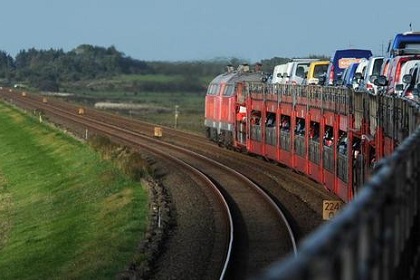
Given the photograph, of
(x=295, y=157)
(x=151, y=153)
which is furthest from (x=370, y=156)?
(x=151, y=153)

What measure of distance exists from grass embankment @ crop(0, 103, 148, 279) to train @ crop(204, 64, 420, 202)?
4.69m

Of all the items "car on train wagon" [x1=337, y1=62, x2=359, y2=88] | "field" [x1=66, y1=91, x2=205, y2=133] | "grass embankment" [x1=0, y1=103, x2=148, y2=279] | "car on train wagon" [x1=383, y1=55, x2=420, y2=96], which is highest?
"car on train wagon" [x1=383, y1=55, x2=420, y2=96]

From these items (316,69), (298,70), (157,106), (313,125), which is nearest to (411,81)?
(313,125)

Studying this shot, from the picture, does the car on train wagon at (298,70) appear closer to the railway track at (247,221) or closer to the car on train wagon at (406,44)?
the railway track at (247,221)

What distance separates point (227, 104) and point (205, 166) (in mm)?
8760

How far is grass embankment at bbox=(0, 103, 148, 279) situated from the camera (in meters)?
20.5

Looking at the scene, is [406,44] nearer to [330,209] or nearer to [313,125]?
[313,125]

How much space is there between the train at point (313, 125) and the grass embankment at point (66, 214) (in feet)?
15.4

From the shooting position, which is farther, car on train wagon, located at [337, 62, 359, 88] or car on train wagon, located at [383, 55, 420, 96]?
car on train wagon, located at [337, 62, 359, 88]

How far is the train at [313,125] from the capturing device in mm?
17500

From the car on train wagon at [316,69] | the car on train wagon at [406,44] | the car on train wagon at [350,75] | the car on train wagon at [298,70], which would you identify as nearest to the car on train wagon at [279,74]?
the car on train wagon at [298,70]

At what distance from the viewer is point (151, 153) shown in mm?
43500

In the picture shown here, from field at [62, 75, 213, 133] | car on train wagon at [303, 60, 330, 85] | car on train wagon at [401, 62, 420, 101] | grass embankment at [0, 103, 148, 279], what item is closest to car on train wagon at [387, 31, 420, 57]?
car on train wagon at [401, 62, 420, 101]

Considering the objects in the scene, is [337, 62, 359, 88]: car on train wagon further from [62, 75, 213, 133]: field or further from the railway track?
[62, 75, 213, 133]: field
